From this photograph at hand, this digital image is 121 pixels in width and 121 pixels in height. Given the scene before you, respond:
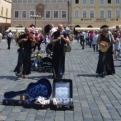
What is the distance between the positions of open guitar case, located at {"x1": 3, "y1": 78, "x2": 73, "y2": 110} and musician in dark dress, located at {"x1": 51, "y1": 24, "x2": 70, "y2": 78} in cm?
366

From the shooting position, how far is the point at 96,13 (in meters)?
79.1

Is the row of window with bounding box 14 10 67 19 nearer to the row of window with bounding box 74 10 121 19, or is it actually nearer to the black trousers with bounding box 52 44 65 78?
the row of window with bounding box 74 10 121 19

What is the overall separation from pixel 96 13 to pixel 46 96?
7284 centimetres

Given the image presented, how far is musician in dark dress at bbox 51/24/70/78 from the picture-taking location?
1111 centimetres

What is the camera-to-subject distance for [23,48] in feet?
38.2

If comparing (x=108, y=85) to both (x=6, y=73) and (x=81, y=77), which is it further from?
(x=6, y=73)

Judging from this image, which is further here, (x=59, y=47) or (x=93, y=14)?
(x=93, y=14)

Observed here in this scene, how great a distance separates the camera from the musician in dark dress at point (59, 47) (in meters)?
11.1

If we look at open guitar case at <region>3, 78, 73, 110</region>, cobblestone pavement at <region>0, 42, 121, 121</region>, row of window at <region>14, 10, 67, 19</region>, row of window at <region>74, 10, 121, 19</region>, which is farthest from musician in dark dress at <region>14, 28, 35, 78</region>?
row of window at <region>74, 10, 121, 19</region>

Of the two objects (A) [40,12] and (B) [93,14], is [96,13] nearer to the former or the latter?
(B) [93,14]

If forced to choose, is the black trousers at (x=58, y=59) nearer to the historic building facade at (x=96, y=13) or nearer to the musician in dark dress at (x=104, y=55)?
the musician in dark dress at (x=104, y=55)

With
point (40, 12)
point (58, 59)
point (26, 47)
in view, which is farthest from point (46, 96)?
point (40, 12)

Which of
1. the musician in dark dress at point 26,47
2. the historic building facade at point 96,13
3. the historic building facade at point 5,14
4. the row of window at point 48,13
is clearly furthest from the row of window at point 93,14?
the musician in dark dress at point 26,47

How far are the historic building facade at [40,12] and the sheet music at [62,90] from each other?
70854 millimetres
